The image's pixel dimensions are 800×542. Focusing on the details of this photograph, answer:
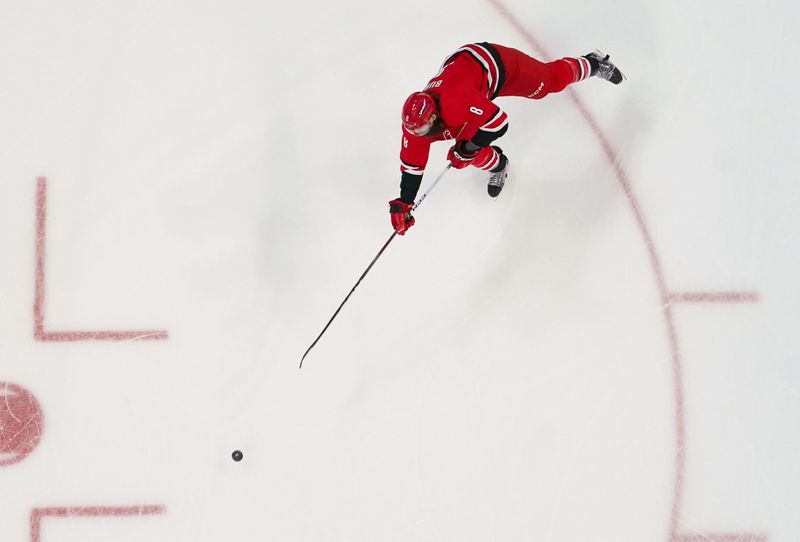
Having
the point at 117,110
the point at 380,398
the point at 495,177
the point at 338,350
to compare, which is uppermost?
the point at 117,110

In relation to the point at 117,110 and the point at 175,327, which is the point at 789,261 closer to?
the point at 175,327

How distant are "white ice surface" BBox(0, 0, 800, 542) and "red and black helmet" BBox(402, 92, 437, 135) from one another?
3.10 ft

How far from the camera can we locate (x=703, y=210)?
4090 mm

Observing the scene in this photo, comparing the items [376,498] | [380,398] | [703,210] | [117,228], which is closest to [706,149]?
[703,210]

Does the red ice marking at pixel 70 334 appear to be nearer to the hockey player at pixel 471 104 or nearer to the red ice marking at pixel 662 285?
the hockey player at pixel 471 104

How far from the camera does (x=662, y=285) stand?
4039 millimetres

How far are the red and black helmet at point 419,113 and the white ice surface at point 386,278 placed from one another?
94 cm

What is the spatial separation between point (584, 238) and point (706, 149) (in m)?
0.96

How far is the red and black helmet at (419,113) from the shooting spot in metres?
3.12

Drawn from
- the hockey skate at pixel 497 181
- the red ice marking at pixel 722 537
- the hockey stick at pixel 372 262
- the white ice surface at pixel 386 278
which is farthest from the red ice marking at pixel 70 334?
the red ice marking at pixel 722 537

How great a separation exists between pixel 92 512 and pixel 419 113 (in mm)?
3003

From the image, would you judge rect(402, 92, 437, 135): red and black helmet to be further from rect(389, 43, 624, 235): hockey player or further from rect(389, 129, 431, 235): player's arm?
rect(389, 129, 431, 235): player's arm

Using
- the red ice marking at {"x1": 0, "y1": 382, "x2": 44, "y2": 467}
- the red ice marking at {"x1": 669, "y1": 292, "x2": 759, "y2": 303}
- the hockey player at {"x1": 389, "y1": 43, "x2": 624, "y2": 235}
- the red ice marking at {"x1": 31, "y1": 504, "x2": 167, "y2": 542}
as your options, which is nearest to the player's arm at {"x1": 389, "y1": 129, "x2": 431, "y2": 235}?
→ the hockey player at {"x1": 389, "y1": 43, "x2": 624, "y2": 235}

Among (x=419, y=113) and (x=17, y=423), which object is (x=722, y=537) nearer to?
(x=419, y=113)
